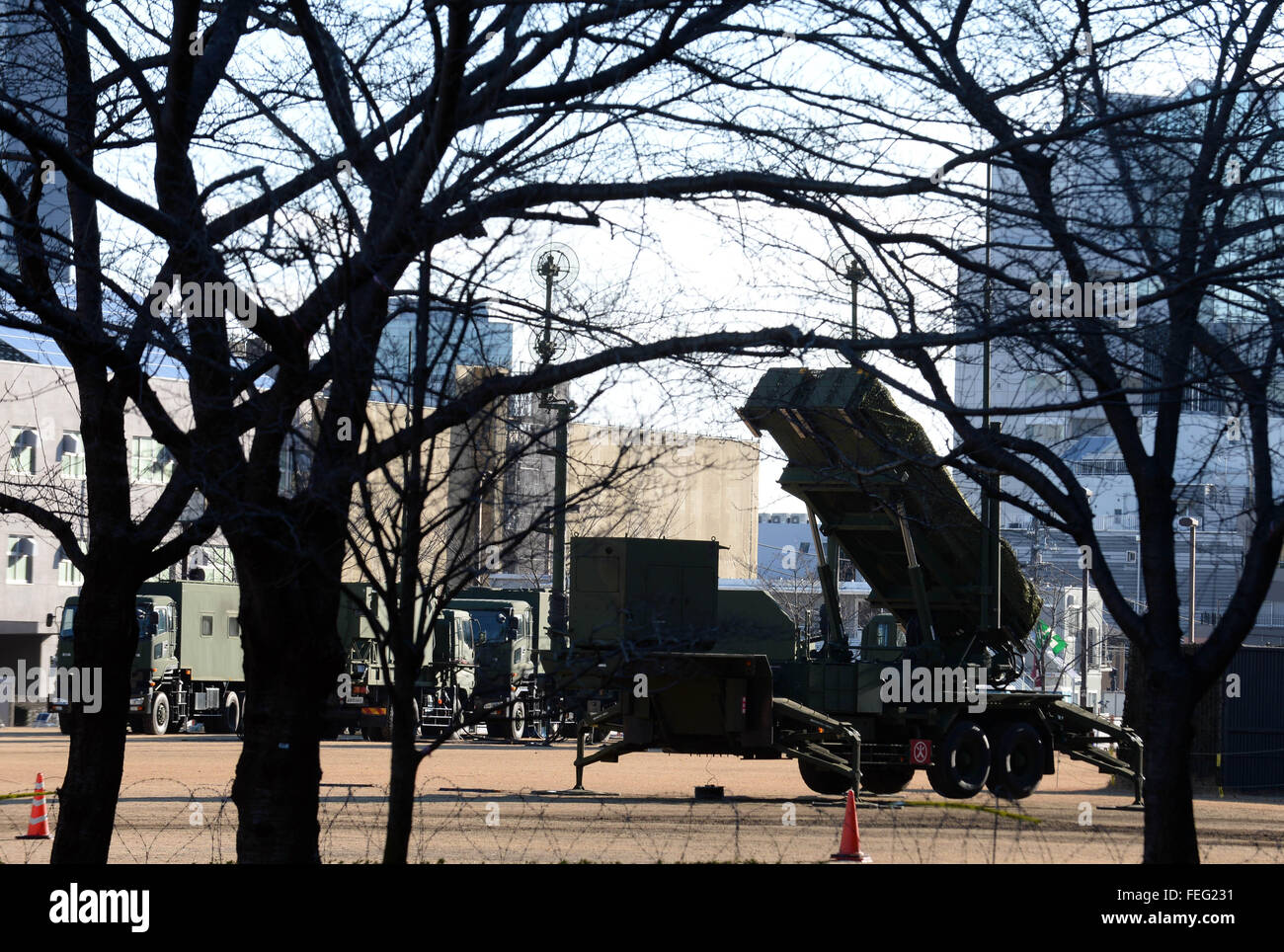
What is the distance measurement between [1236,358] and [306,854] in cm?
558

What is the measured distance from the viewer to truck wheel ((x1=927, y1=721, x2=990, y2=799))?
71.1ft

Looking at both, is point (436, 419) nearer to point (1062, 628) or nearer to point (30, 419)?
point (30, 419)

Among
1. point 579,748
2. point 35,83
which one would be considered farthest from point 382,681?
point 35,83

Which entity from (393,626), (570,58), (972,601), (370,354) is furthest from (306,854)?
(972,601)

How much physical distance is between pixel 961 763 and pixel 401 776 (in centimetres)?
1621

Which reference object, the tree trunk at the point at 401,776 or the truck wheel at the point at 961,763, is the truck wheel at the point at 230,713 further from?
the tree trunk at the point at 401,776

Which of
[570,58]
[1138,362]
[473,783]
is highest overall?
[570,58]

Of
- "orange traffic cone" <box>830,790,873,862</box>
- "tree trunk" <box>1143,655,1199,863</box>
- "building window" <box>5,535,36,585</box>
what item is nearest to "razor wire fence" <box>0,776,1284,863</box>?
"orange traffic cone" <box>830,790,873,862</box>

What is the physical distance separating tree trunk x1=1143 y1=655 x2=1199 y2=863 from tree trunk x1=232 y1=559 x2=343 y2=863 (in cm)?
438

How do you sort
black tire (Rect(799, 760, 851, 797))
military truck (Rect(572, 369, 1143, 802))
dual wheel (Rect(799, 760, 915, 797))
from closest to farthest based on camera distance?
military truck (Rect(572, 369, 1143, 802)) → dual wheel (Rect(799, 760, 915, 797)) → black tire (Rect(799, 760, 851, 797))

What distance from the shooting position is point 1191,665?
8734mm

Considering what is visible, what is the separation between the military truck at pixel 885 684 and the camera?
2044 centimetres

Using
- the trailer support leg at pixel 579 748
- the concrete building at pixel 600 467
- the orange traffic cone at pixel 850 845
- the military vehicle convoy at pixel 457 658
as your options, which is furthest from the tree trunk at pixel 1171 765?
the military vehicle convoy at pixel 457 658

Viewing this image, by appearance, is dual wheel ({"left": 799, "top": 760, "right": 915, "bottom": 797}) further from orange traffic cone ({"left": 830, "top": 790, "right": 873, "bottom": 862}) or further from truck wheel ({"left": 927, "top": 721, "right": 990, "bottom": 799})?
orange traffic cone ({"left": 830, "top": 790, "right": 873, "bottom": 862})
